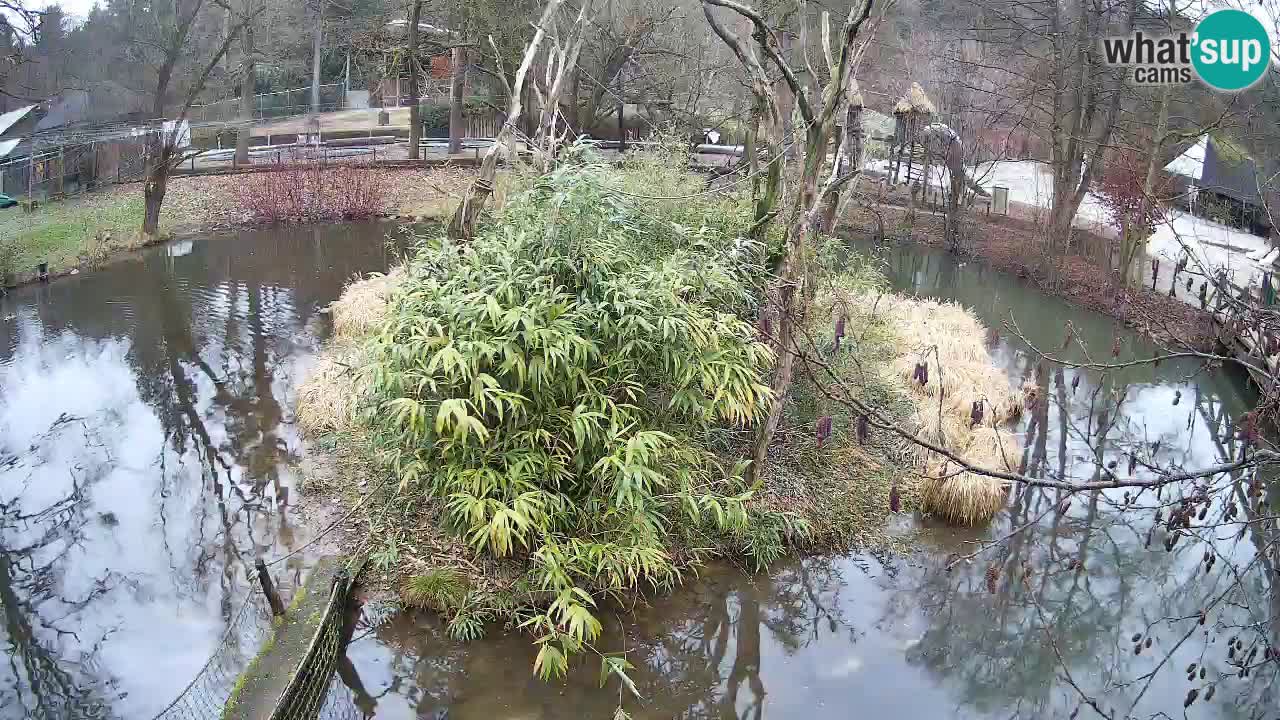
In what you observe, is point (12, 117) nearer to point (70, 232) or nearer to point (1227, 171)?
point (70, 232)

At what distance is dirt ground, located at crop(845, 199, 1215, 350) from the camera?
1194 cm

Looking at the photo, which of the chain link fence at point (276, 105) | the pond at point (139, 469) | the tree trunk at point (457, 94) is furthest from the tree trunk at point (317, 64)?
the pond at point (139, 469)

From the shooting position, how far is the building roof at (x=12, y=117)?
721 inches

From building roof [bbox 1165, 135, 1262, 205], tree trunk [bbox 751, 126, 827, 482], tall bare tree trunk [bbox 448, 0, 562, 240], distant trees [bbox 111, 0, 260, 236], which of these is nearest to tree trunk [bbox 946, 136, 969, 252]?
building roof [bbox 1165, 135, 1262, 205]

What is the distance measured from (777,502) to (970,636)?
4.96 ft

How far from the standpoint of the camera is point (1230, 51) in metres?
10.7

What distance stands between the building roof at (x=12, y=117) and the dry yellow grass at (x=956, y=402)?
53.1 feet

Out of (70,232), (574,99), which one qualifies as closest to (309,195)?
(70,232)

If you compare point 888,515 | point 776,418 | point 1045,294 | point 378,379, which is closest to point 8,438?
point 378,379

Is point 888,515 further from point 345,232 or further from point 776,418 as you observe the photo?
point 345,232

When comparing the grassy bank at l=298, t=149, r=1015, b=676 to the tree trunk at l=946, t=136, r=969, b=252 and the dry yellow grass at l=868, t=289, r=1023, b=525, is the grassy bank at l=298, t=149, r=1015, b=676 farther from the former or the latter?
the tree trunk at l=946, t=136, r=969, b=252

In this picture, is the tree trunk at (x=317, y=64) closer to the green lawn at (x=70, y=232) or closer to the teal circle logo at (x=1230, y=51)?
the green lawn at (x=70, y=232)

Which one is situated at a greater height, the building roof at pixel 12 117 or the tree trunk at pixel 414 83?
the tree trunk at pixel 414 83

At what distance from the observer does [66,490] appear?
305 inches
